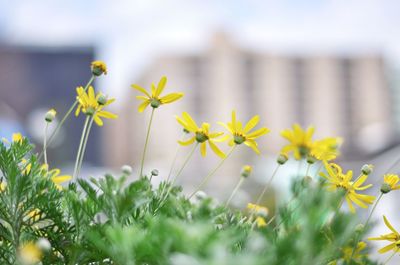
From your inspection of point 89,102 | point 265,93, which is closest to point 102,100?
point 89,102

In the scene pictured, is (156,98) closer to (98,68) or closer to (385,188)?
(98,68)

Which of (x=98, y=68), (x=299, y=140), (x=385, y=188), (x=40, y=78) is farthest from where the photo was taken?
(x=40, y=78)

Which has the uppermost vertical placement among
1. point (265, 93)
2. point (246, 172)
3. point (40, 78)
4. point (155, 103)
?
point (155, 103)

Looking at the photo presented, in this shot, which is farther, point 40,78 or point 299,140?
point 40,78

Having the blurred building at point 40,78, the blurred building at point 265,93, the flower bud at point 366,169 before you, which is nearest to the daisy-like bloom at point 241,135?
the flower bud at point 366,169

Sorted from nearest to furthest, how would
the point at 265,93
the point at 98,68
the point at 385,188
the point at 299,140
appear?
the point at 299,140, the point at 385,188, the point at 98,68, the point at 265,93

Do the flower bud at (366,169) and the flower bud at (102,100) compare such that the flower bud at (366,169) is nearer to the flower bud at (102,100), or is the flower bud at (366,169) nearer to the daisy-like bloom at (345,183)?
the daisy-like bloom at (345,183)

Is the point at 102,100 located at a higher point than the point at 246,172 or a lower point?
higher

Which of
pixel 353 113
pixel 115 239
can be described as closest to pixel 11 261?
pixel 115 239
